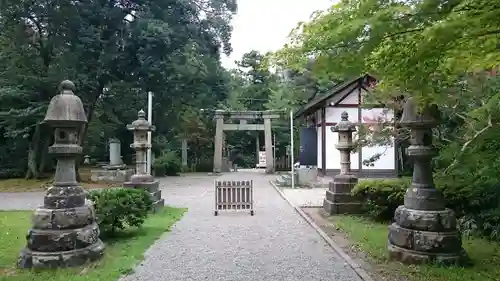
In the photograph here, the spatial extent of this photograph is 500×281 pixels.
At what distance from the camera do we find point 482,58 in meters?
4.34

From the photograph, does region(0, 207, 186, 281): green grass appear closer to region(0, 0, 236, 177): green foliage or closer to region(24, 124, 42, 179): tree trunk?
region(0, 0, 236, 177): green foliage

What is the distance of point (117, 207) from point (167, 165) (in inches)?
768

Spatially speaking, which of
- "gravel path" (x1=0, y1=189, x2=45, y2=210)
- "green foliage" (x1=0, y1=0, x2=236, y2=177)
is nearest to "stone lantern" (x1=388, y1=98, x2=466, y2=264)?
"gravel path" (x1=0, y1=189, x2=45, y2=210)

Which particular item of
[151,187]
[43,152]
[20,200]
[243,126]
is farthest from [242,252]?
[243,126]

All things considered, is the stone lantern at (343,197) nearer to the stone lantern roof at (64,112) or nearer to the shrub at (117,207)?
the shrub at (117,207)

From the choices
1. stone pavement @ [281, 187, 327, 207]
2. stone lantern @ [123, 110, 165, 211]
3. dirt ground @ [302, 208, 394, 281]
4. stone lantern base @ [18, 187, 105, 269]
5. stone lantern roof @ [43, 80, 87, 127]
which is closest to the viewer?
dirt ground @ [302, 208, 394, 281]

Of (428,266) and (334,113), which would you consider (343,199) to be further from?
(334,113)

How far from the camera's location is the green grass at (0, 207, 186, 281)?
201 inches

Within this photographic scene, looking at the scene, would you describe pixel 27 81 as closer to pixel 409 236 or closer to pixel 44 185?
pixel 44 185

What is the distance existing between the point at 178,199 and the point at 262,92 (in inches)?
938

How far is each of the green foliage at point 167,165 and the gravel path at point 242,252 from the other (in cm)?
1616

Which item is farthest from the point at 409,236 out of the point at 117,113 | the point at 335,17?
the point at 117,113

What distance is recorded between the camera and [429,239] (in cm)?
552

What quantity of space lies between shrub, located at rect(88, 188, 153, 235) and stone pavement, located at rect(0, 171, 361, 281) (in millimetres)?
668
